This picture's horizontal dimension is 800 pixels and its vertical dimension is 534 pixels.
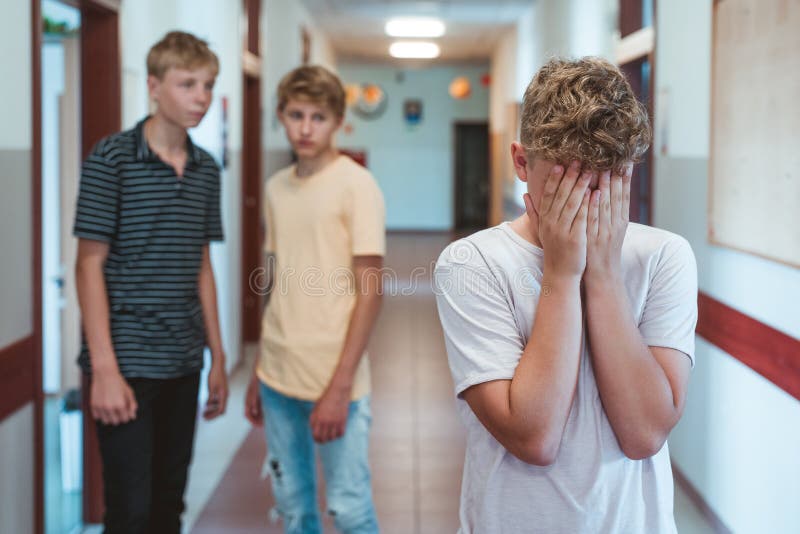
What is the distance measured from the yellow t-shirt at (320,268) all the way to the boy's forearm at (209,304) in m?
0.29

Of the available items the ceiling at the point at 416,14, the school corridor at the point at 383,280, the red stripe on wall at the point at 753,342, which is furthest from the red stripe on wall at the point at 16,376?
the ceiling at the point at 416,14

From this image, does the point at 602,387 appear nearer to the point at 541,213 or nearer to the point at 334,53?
the point at 541,213

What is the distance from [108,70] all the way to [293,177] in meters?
1.48

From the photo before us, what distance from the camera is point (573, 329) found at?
1151 mm

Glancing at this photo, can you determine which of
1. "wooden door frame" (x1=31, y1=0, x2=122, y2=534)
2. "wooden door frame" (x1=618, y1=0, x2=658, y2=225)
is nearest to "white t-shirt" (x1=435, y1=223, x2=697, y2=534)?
"wooden door frame" (x1=31, y1=0, x2=122, y2=534)

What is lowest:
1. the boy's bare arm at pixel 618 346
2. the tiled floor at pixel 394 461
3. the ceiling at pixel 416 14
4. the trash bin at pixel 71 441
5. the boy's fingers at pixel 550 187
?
the tiled floor at pixel 394 461

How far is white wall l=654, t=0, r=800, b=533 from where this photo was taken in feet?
9.41

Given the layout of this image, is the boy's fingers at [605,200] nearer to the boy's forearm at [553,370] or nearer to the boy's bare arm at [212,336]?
the boy's forearm at [553,370]

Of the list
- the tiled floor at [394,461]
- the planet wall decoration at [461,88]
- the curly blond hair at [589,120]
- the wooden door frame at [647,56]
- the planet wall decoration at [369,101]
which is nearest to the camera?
the curly blond hair at [589,120]

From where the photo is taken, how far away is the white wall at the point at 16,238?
256 centimetres

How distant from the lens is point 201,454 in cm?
443

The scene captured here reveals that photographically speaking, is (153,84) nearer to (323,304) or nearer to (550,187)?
(323,304)

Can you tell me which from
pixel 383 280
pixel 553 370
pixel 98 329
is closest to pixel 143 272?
pixel 98 329

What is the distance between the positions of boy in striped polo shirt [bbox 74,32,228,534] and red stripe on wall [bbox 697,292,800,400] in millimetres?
1726
